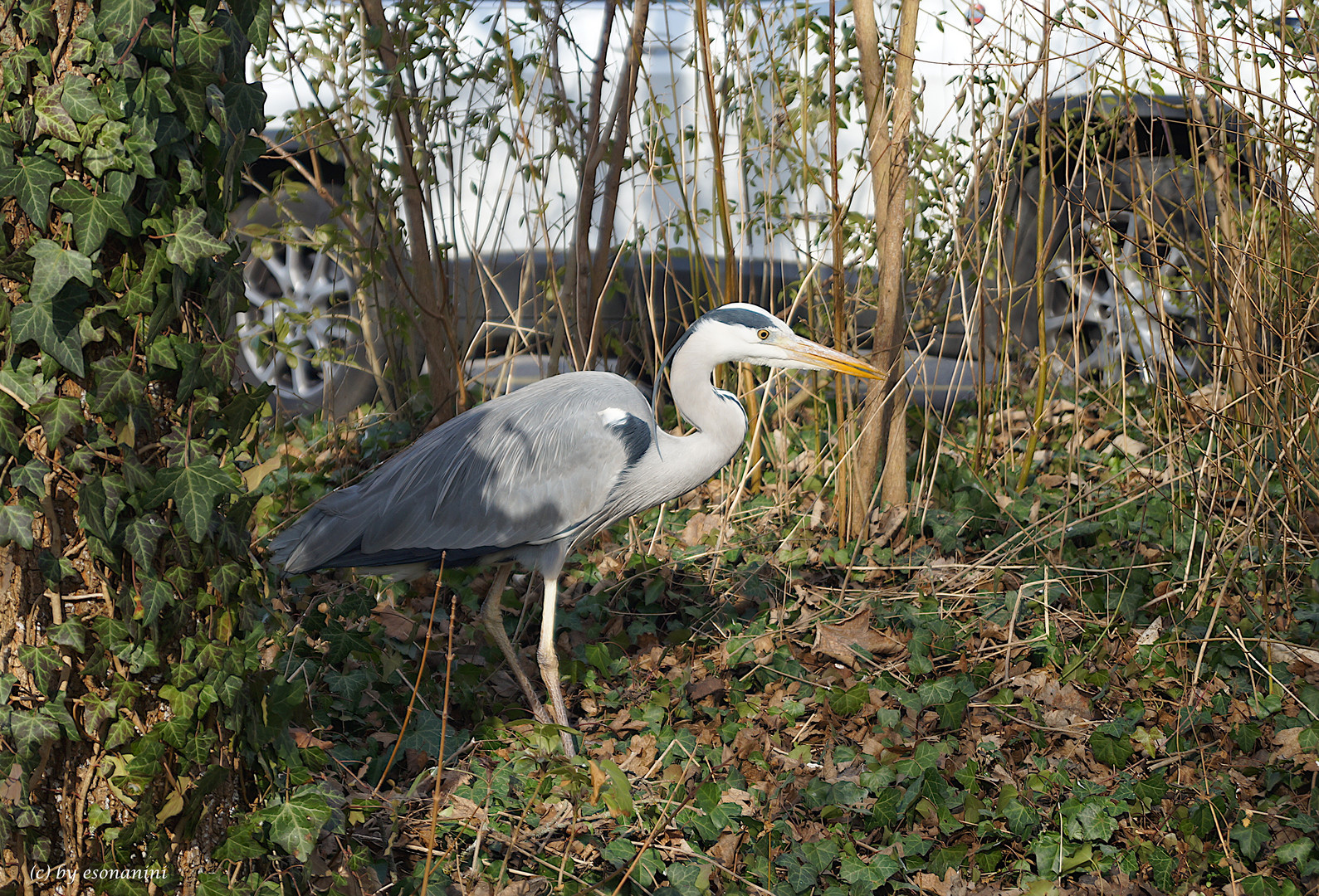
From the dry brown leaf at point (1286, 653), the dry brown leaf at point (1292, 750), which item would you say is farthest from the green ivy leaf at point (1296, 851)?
the dry brown leaf at point (1286, 653)

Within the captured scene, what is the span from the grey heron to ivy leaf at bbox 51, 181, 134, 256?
1.79 m

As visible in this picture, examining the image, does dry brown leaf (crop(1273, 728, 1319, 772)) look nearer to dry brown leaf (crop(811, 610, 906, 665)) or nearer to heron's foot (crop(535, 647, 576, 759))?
dry brown leaf (crop(811, 610, 906, 665))

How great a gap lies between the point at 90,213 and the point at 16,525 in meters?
0.49

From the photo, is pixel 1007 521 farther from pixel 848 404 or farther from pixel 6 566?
pixel 6 566

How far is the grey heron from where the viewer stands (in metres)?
3.44

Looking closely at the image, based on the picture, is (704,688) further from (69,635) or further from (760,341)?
(69,635)

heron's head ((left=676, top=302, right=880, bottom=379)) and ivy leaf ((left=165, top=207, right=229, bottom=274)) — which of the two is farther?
heron's head ((left=676, top=302, right=880, bottom=379))

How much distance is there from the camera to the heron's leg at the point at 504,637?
342 cm

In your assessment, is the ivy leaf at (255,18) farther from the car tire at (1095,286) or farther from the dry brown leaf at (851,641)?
the car tire at (1095,286)

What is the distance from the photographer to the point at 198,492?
72.4 inches

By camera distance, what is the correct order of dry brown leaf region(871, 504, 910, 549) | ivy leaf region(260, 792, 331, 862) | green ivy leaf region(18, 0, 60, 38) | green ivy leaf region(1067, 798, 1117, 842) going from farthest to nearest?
dry brown leaf region(871, 504, 910, 549)
green ivy leaf region(1067, 798, 1117, 842)
ivy leaf region(260, 792, 331, 862)
green ivy leaf region(18, 0, 60, 38)

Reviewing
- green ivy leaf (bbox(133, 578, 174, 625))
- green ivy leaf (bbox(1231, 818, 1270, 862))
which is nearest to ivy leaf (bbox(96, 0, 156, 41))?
green ivy leaf (bbox(133, 578, 174, 625))

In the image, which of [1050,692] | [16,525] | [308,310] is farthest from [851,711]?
[308,310]

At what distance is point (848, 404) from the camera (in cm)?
438
